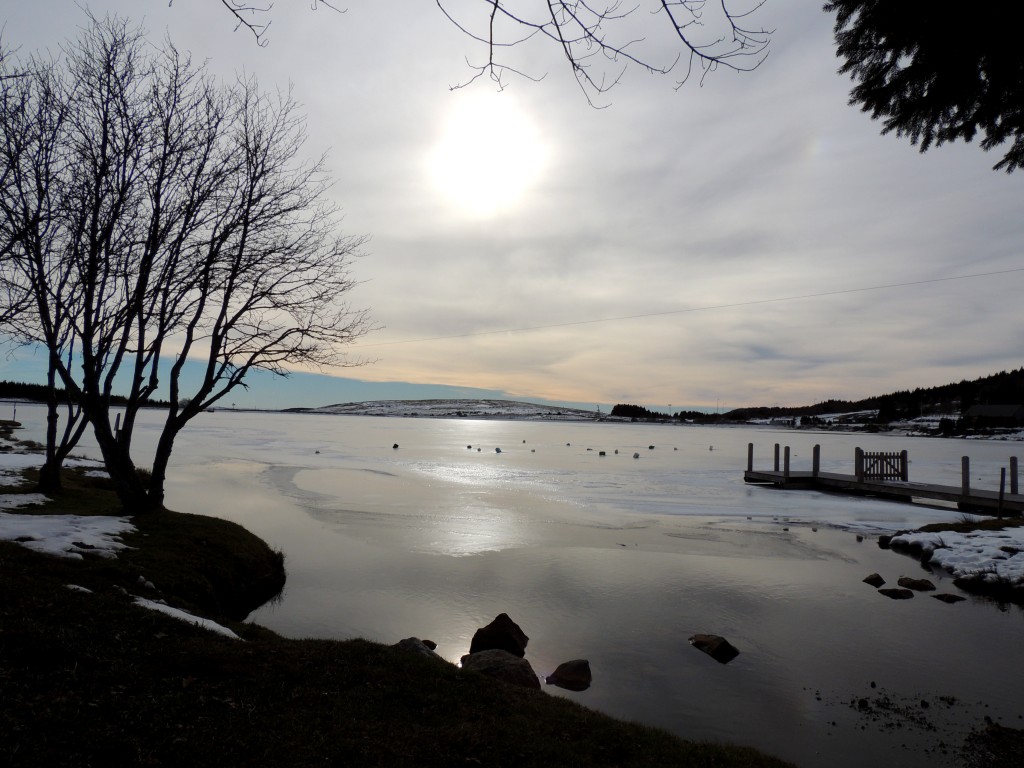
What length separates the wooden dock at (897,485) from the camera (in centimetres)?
2752

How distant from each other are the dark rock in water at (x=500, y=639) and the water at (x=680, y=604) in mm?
327

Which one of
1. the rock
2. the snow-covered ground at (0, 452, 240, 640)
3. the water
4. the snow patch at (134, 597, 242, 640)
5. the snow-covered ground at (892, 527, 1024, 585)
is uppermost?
the snow-covered ground at (0, 452, 240, 640)

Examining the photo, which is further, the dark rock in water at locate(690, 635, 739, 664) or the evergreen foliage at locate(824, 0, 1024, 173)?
the dark rock in water at locate(690, 635, 739, 664)

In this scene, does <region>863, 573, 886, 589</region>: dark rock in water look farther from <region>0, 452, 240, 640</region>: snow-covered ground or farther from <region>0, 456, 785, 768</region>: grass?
<region>0, 452, 240, 640</region>: snow-covered ground

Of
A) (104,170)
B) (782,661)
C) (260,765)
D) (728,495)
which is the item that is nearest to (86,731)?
(260,765)

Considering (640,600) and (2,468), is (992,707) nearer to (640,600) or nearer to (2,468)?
(640,600)

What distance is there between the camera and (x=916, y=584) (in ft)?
50.9

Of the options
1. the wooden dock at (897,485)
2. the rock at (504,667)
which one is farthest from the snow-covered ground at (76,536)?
the wooden dock at (897,485)

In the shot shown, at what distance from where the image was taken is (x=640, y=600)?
563 inches

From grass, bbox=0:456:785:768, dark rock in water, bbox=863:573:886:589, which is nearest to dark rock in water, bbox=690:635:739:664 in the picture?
grass, bbox=0:456:785:768

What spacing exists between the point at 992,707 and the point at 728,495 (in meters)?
26.6

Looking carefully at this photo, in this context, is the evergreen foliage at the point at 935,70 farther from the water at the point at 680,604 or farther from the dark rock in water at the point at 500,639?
the dark rock in water at the point at 500,639

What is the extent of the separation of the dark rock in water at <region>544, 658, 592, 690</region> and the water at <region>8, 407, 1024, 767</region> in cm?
32

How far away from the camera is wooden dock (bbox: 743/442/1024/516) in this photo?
90.3 feet
